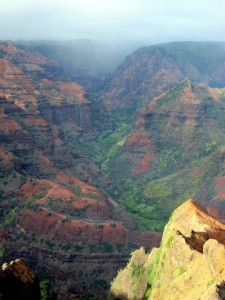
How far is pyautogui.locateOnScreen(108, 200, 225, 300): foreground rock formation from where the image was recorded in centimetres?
3503

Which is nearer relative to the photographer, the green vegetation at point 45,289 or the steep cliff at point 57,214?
the green vegetation at point 45,289

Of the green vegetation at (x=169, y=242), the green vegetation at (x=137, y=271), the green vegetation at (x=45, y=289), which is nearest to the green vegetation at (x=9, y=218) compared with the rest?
the green vegetation at (x=45, y=289)

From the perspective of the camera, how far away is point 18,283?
4303 centimetres

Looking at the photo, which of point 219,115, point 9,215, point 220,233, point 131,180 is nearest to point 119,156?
point 131,180

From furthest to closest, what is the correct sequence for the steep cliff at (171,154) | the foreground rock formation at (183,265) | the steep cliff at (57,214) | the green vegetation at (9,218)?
the steep cliff at (171,154), the green vegetation at (9,218), the steep cliff at (57,214), the foreground rock formation at (183,265)

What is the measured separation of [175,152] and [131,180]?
15.4 m

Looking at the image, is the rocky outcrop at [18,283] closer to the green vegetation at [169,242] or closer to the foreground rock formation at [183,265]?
the foreground rock formation at [183,265]

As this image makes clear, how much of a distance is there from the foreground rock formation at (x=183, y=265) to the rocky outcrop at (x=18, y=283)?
10496 millimetres

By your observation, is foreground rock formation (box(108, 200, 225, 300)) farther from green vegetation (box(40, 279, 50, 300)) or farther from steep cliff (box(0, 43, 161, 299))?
steep cliff (box(0, 43, 161, 299))

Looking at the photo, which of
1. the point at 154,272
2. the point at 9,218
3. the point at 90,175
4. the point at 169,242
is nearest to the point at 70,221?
the point at 9,218

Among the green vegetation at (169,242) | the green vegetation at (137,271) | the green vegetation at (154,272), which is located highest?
the green vegetation at (169,242)

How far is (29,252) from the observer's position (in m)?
79.8

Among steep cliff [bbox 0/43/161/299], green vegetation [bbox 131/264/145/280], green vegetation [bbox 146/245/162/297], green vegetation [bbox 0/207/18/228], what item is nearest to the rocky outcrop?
green vegetation [bbox 146/245/162/297]

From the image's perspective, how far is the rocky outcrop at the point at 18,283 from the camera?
1633 inches
